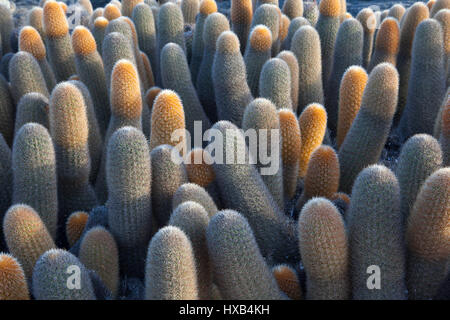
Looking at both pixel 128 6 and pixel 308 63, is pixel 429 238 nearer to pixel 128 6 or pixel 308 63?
pixel 308 63

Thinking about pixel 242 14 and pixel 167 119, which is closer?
pixel 167 119

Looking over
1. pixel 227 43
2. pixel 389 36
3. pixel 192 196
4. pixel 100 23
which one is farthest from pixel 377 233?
pixel 100 23

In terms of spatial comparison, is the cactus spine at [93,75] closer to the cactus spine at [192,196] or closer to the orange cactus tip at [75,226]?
the orange cactus tip at [75,226]

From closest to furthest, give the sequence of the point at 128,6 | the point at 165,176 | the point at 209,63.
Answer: the point at 165,176, the point at 209,63, the point at 128,6

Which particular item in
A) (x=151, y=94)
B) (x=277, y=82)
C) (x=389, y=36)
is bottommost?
(x=151, y=94)

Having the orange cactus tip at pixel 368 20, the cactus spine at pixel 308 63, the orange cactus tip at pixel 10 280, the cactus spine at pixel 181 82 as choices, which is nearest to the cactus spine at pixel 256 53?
the cactus spine at pixel 308 63

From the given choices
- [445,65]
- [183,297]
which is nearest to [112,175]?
[183,297]

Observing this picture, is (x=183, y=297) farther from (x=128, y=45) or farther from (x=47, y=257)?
(x=128, y=45)

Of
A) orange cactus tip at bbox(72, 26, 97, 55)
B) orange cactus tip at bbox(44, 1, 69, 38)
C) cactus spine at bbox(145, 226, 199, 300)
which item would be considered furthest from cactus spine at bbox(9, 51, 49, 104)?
cactus spine at bbox(145, 226, 199, 300)

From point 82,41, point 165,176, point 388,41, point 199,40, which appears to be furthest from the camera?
point 199,40
